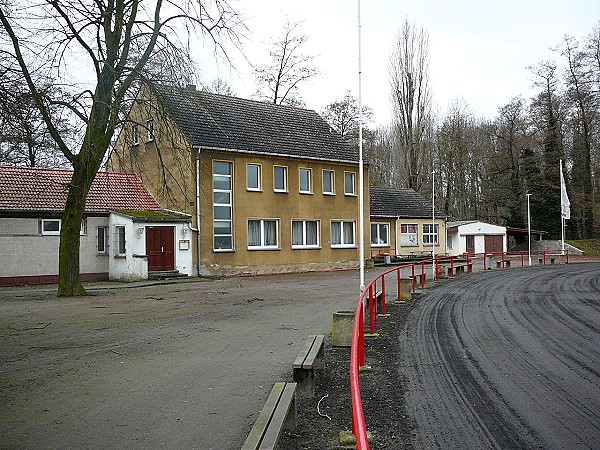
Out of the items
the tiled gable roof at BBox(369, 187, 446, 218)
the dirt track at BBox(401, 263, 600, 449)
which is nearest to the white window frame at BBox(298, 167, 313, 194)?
the tiled gable roof at BBox(369, 187, 446, 218)

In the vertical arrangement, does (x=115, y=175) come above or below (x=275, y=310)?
above

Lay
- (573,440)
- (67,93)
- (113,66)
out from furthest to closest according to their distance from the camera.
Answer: (113,66) → (67,93) → (573,440)

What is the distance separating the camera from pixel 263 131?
113 ft

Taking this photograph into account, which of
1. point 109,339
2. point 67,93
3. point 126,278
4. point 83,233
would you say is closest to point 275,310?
point 109,339

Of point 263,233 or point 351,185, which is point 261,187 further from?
point 351,185

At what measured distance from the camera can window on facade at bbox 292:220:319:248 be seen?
34.4 meters

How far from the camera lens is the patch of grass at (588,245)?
53.6m

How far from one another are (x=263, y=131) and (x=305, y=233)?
6032 millimetres

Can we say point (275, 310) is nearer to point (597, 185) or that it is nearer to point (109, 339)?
point (109, 339)

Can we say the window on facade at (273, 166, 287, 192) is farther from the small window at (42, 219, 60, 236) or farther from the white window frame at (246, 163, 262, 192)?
the small window at (42, 219, 60, 236)

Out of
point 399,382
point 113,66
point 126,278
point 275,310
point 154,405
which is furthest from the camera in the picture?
point 126,278

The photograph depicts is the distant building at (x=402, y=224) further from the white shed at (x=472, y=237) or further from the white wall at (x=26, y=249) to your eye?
the white wall at (x=26, y=249)

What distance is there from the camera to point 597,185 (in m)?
58.8

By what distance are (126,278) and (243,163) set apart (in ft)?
28.0
